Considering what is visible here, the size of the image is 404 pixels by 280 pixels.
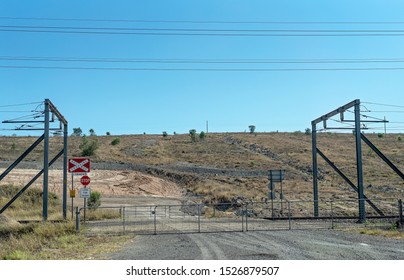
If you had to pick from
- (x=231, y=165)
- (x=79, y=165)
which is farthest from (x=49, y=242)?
(x=231, y=165)

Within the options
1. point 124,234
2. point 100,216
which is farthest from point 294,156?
point 124,234

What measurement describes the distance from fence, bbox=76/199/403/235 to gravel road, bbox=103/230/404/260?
2.80 meters

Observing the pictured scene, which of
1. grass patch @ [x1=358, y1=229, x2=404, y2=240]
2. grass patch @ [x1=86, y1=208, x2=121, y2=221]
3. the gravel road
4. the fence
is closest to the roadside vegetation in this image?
the gravel road

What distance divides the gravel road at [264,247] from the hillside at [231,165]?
78.8ft

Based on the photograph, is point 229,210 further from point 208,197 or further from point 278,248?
point 278,248

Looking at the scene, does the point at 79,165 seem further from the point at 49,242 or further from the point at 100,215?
the point at 100,215

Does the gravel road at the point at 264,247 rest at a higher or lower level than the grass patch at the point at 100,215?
higher

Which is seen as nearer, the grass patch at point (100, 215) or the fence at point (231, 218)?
the fence at point (231, 218)

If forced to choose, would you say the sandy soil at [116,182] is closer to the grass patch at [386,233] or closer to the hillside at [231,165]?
the hillside at [231,165]

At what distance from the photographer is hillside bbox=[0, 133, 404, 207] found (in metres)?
47.4

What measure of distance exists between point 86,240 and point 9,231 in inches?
205

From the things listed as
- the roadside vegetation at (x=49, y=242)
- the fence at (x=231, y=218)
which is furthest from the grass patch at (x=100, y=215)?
the roadside vegetation at (x=49, y=242)

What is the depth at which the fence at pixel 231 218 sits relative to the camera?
70.5 ft

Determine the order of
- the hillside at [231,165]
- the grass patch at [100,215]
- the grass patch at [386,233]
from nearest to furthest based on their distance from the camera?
the grass patch at [386,233]
the grass patch at [100,215]
the hillside at [231,165]
